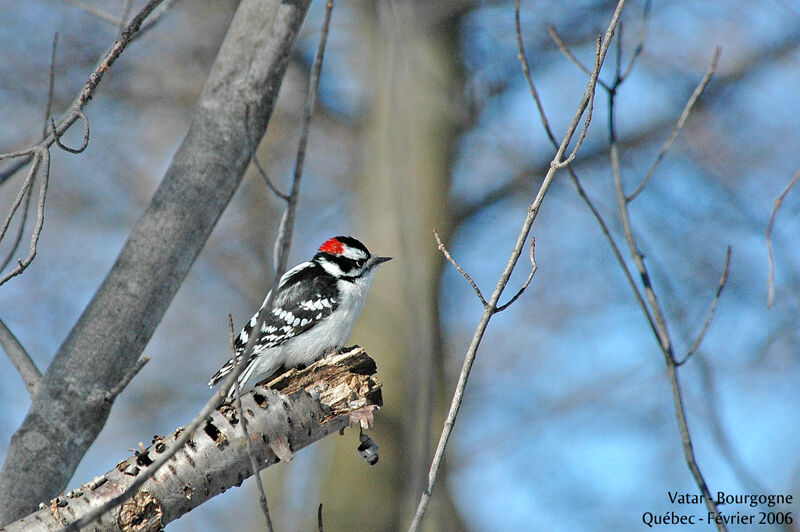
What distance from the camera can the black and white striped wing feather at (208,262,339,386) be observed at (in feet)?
15.5

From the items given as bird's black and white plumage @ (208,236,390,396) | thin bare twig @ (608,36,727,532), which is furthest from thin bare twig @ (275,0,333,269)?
bird's black and white plumage @ (208,236,390,396)

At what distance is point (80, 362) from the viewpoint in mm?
3018

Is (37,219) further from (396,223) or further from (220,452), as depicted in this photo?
(396,223)

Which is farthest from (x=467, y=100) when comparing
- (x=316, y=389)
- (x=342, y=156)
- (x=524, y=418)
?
(x=316, y=389)

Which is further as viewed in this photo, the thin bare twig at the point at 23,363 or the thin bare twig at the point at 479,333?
the thin bare twig at the point at 23,363

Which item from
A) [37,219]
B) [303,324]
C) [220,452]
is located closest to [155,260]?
[37,219]

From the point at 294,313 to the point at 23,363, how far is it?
196 cm

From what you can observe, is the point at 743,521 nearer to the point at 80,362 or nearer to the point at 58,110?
the point at 80,362

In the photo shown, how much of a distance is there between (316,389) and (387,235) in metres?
5.49

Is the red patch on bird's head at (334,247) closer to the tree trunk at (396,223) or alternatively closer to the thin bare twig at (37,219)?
the tree trunk at (396,223)

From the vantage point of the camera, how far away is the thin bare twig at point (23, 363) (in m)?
3.11

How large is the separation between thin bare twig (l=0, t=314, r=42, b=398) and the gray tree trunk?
0.35ft

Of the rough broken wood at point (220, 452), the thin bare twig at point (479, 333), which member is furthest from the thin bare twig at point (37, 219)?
the thin bare twig at point (479, 333)

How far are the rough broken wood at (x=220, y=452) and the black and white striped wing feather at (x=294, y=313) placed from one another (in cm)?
156
